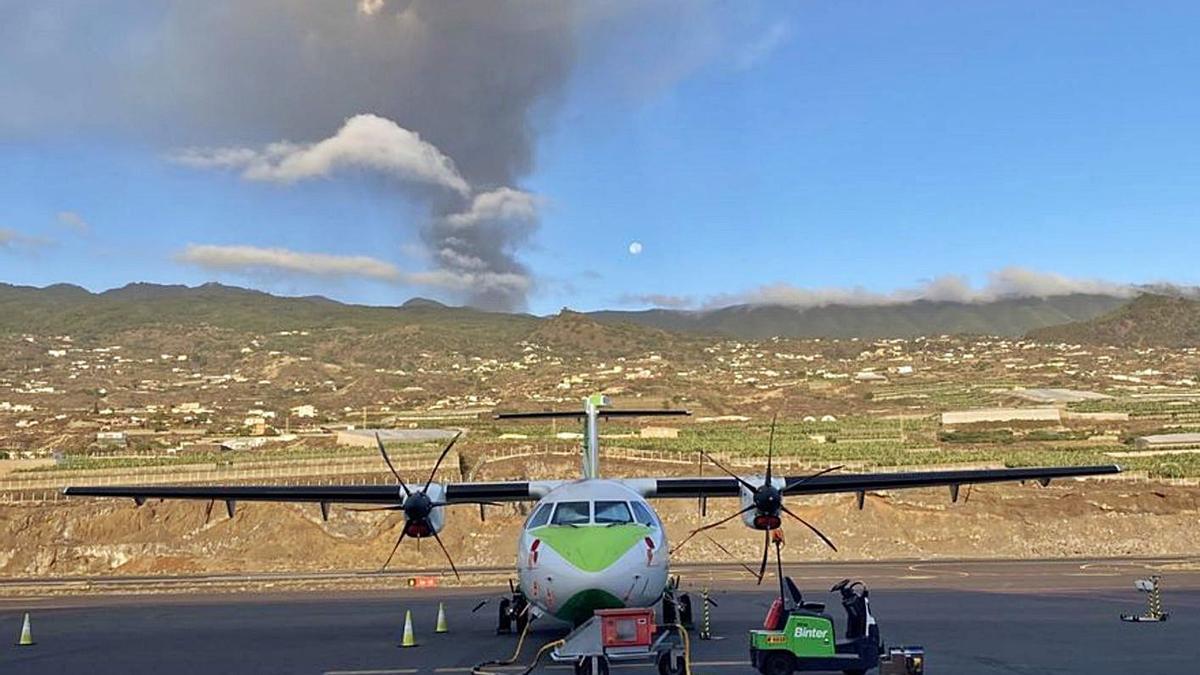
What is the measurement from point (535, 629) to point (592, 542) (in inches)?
266

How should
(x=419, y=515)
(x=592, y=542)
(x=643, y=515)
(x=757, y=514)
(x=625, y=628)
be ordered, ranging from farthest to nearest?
(x=419, y=515) → (x=757, y=514) → (x=643, y=515) → (x=592, y=542) → (x=625, y=628)

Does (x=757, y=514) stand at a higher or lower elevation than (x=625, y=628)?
higher

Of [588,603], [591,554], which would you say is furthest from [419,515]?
[588,603]


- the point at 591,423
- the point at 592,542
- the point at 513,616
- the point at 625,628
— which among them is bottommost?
the point at 513,616

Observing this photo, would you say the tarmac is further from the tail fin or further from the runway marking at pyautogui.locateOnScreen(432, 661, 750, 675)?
the tail fin

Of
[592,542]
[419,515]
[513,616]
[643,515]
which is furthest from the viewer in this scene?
[513,616]

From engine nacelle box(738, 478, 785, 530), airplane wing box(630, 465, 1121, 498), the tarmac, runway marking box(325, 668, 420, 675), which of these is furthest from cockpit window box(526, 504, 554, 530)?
airplane wing box(630, 465, 1121, 498)

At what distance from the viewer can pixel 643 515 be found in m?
17.1

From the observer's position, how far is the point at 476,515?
48.3 metres

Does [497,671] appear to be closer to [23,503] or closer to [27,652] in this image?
[27,652]

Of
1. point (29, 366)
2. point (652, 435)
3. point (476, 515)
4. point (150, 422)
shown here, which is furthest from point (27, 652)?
point (29, 366)

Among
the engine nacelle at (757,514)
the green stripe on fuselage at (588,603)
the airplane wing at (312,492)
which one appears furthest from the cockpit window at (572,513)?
the airplane wing at (312,492)

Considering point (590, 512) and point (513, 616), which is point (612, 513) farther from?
point (513, 616)

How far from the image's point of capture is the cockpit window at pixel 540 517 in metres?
17.1
